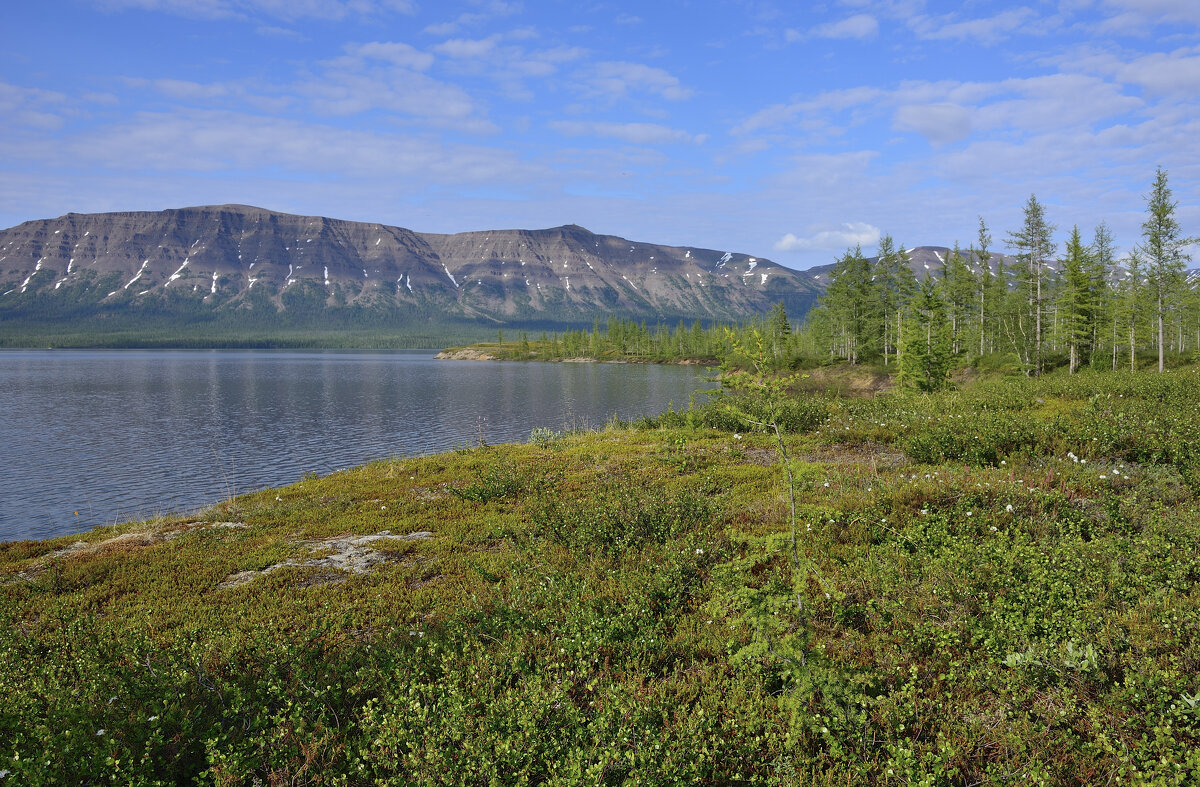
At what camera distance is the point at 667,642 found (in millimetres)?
6262

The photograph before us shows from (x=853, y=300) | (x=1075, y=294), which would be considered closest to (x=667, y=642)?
(x=1075, y=294)

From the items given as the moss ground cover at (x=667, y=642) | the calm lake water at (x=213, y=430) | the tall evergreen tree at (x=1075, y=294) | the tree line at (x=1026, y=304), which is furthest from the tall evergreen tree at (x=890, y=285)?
the moss ground cover at (x=667, y=642)

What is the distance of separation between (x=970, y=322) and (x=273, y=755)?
291ft

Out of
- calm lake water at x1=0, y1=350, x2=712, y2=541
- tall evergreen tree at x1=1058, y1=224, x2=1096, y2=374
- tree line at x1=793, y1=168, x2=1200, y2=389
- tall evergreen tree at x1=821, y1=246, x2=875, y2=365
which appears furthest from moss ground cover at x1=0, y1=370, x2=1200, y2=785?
tall evergreen tree at x1=821, y1=246, x2=875, y2=365

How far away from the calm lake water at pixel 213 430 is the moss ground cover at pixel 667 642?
11.0 ft

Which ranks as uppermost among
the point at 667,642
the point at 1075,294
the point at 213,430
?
the point at 1075,294

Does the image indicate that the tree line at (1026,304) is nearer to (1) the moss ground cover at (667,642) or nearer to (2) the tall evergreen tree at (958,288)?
(2) the tall evergreen tree at (958,288)

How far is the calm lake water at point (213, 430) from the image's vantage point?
2552 centimetres

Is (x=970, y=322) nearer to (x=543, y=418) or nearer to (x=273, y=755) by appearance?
(x=543, y=418)

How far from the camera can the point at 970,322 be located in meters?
74.8

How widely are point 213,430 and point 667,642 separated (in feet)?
162

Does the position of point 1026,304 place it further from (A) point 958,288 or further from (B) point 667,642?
(B) point 667,642

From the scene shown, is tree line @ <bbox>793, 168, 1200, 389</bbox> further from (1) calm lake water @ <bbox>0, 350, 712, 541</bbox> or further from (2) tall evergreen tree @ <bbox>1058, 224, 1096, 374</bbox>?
(1) calm lake water @ <bbox>0, 350, 712, 541</bbox>

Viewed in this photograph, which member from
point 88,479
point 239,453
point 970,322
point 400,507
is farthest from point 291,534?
point 970,322
